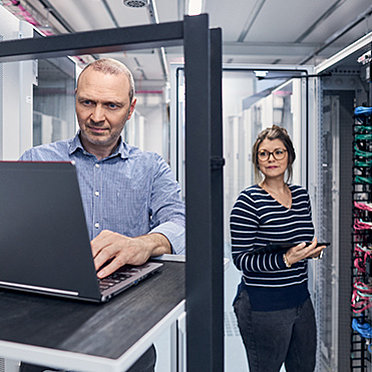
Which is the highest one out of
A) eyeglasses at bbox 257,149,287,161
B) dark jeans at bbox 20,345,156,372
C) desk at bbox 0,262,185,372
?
eyeglasses at bbox 257,149,287,161

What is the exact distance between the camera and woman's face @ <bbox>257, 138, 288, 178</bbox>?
6.88 ft

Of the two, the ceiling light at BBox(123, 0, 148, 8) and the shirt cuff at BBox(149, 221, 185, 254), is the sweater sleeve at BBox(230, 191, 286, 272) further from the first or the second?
the ceiling light at BBox(123, 0, 148, 8)

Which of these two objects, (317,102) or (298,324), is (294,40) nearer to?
(317,102)

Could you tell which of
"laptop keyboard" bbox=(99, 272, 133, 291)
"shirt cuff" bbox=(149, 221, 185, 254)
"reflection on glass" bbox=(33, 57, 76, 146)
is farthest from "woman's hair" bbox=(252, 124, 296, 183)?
"laptop keyboard" bbox=(99, 272, 133, 291)

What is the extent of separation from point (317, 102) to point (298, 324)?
129cm

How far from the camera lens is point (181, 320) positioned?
523 millimetres

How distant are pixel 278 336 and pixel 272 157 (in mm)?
902

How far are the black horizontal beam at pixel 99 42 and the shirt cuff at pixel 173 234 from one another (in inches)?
16.4

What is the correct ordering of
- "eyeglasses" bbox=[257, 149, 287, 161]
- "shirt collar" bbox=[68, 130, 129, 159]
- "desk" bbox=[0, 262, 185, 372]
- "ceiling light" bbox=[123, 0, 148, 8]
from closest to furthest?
1. "desk" bbox=[0, 262, 185, 372]
2. "shirt collar" bbox=[68, 130, 129, 159]
3. "eyeglasses" bbox=[257, 149, 287, 161]
4. "ceiling light" bbox=[123, 0, 148, 8]

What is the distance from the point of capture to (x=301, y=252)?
1808 mm

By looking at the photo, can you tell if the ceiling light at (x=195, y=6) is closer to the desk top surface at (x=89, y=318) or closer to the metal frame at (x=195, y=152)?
the metal frame at (x=195, y=152)

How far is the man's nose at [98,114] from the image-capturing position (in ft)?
3.27

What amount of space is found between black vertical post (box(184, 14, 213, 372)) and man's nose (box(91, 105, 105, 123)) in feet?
1.80

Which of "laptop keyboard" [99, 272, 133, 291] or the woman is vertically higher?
"laptop keyboard" [99, 272, 133, 291]
